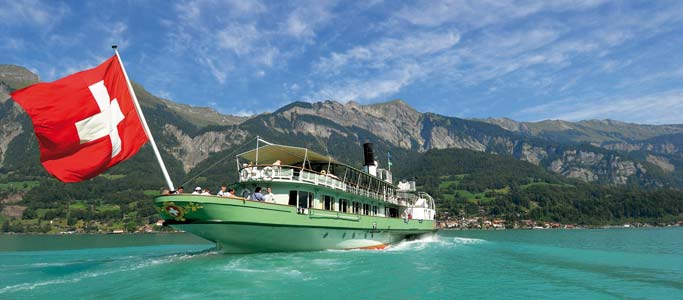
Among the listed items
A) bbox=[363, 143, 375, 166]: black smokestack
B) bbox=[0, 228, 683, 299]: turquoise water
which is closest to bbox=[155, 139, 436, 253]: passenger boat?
bbox=[0, 228, 683, 299]: turquoise water

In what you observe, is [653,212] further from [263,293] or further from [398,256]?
[263,293]

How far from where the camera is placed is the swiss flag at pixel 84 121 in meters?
15.2

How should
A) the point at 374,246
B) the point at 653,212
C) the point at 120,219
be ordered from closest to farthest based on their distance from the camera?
the point at 374,246, the point at 120,219, the point at 653,212

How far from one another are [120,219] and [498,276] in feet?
512

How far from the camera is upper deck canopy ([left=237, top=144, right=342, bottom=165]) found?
26.3 m

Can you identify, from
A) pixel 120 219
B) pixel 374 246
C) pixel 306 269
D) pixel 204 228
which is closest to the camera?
pixel 306 269

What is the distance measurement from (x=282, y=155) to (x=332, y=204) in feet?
15.2

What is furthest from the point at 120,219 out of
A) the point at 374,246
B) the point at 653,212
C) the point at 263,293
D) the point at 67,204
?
the point at 653,212

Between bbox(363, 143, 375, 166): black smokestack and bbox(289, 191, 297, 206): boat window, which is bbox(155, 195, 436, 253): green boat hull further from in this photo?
bbox(363, 143, 375, 166): black smokestack

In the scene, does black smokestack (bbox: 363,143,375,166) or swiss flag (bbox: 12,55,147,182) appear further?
black smokestack (bbox: 363,143,375,166)

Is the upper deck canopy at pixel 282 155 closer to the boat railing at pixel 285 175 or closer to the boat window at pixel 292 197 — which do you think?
the boat railing at pixel 285 175

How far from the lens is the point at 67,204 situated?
168m

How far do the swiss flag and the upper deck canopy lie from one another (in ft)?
28.2

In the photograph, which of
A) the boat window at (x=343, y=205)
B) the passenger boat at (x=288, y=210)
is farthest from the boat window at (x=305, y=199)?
the boat window at (x=343, y=205)
